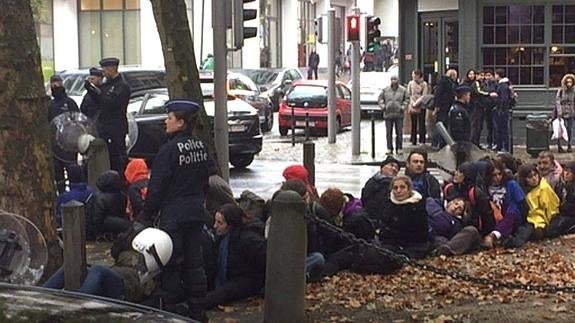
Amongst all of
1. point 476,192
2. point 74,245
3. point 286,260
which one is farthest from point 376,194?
point 74,245

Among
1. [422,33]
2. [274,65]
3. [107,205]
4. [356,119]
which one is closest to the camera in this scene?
[107,205]

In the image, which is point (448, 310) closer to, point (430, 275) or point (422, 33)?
point (430, 275)

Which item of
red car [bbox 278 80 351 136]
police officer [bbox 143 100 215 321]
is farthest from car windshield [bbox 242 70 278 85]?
police officer [bbox 143 100 215 321]

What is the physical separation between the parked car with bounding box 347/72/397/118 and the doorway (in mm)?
6208

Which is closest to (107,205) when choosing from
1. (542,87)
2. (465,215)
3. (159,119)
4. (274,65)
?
(465,215)

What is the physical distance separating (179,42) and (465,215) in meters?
4.11

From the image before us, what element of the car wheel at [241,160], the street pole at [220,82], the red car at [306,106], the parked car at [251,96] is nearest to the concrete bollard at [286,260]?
the street pole at [220,82]

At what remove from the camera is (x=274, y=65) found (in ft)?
205

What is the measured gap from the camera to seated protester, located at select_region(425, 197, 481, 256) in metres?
11.4

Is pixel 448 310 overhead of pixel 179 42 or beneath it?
beneath

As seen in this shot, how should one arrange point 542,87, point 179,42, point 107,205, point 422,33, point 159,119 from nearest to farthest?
point 107,205 < point 179,42 < point 159,119 < point 542,87 < point 422,33

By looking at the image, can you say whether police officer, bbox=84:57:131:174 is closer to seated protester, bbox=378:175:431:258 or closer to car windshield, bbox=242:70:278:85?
seated protester, bbox=378:175:431:258

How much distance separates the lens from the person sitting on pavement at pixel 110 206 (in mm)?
11617

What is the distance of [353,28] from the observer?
2455cm
